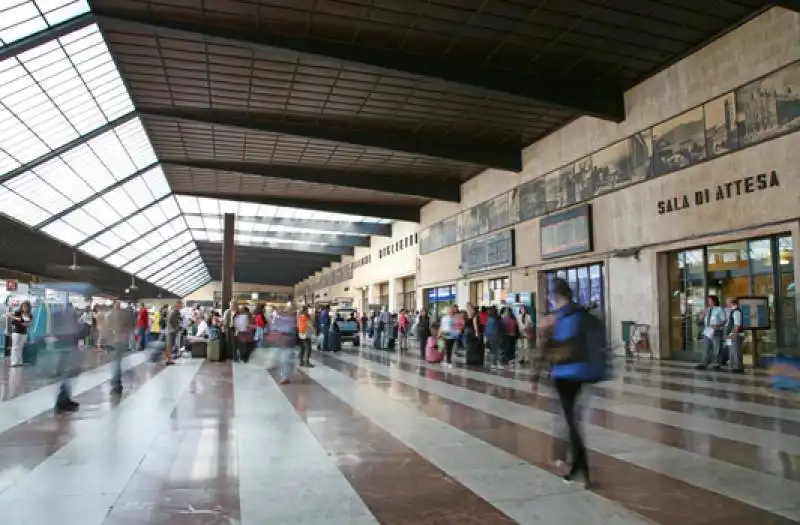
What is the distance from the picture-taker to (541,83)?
64.6 feet

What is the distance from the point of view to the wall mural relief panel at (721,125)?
15711mm

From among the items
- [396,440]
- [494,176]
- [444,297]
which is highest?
[494,176]

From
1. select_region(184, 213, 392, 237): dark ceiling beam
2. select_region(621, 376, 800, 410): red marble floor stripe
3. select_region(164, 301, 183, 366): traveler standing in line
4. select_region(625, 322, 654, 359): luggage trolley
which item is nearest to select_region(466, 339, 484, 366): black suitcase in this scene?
select_region(621, 376, 800, 410): red marble floor stripe

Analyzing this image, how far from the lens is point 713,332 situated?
14648 mm

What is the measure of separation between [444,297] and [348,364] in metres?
18.9

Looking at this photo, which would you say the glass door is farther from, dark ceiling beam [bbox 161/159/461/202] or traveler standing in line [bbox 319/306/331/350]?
dark ceiling beam [bbox 161/159/461/202]

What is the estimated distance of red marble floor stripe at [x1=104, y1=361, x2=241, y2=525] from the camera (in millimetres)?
4199

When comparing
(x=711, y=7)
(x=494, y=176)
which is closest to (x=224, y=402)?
(x=711, y=7)

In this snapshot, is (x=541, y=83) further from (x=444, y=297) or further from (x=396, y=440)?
(x=444, y=297)

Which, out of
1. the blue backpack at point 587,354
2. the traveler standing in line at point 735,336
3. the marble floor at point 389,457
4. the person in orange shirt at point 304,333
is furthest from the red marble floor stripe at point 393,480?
the traveler standing in line at point 735,336

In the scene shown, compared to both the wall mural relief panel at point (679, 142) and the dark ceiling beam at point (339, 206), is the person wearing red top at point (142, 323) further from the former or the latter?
the wall mural relief panel at point (679, 142)

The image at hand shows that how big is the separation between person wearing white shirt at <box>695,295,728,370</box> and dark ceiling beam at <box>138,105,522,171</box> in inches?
527

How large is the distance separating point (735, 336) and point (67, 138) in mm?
25216

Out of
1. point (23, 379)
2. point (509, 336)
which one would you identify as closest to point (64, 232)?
point (23, 379)
